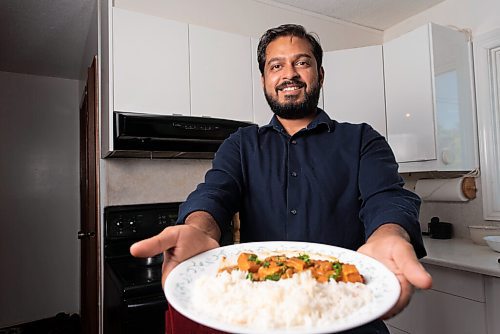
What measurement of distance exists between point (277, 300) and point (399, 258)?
0.83 feet

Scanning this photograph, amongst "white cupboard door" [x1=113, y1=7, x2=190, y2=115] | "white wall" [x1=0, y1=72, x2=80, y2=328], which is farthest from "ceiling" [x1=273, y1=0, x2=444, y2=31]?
"white wall" [x1=0, y1=72, x2=80, y2=328]

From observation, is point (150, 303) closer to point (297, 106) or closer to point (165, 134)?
point (165, 134)

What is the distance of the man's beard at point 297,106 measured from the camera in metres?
1.27

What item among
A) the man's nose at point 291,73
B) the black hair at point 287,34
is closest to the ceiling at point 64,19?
the black hair at point 287,34

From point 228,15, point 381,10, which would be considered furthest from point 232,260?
point 381,10

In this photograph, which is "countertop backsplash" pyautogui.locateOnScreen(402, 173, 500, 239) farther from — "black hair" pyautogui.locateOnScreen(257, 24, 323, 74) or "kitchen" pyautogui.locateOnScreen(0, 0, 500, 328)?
"black hair" pyautogui.locateOnScreen(257, 24, 323, 74)

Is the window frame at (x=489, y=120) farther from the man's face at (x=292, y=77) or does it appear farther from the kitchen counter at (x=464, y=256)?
the man's face at (x=292, y=77)

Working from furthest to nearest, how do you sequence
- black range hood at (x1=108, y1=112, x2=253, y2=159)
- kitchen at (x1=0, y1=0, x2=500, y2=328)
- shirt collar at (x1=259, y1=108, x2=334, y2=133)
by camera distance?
1. kitchen at (x1=0, y1=0, x2=500, y2=328)
2. black range hood at (x1=108, y1=112, x2=253, y2=159)
3. shirt collar at (x1=259, y1=108, x2=334, y2=133)

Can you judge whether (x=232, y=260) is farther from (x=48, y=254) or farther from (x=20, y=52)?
(x=48, y=254)

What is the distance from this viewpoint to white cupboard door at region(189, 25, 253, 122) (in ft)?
6.88

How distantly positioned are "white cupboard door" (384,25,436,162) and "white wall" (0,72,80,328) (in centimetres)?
314

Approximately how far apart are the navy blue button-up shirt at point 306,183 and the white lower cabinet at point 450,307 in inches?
38.2

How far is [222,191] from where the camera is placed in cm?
112

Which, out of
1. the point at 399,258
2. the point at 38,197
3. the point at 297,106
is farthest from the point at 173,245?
the point at 38,197
